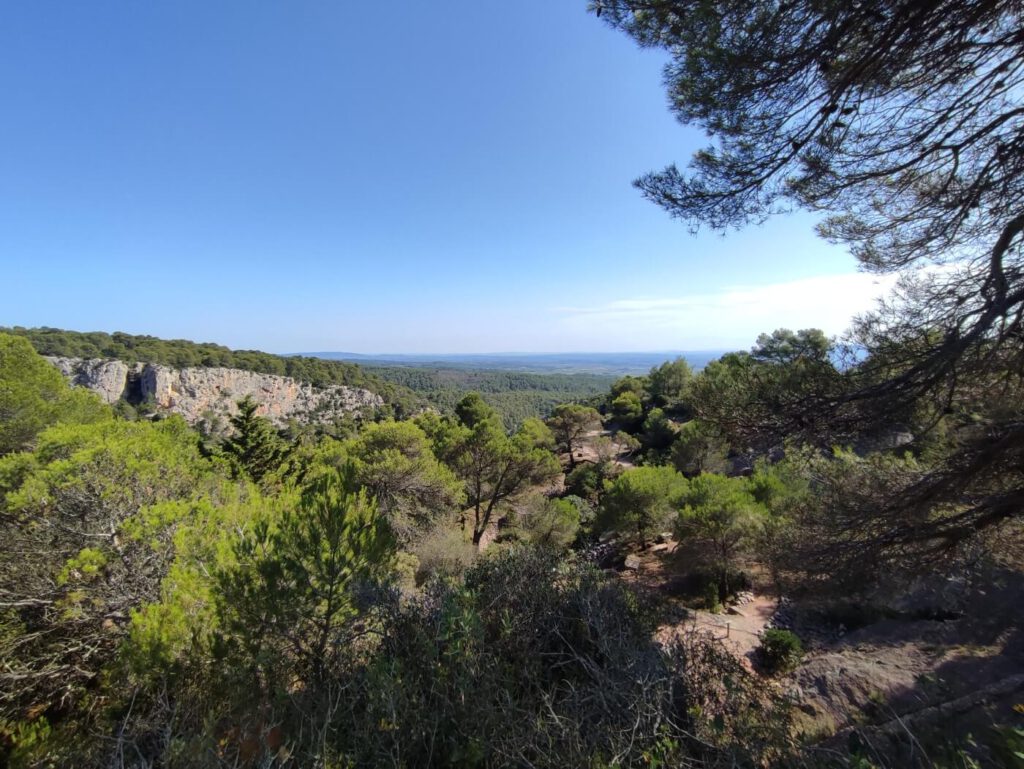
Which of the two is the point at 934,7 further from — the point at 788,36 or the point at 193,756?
the point at 193,756

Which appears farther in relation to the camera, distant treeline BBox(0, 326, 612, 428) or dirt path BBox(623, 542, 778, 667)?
distant treeline BBox(0, 326, 612, 428)

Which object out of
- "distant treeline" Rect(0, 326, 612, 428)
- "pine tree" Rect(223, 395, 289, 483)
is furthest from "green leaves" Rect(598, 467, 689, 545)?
"distant treeline" Rect(0, 326, 612, 428)

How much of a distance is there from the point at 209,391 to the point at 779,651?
170ft

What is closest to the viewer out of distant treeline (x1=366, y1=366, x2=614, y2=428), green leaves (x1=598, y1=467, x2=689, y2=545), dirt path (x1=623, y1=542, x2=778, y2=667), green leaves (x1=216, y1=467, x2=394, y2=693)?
green leaves (x1=216, y1=467, x2=394, y2=693)

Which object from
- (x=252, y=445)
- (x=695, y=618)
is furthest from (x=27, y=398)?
(x=695, y=618)

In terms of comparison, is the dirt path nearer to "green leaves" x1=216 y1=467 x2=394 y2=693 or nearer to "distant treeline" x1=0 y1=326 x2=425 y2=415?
"green leaves" x1=216 y1=467 x2=394 y2=693

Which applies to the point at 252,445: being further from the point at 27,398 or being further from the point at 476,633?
the point at 476,633

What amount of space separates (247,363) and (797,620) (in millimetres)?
56512

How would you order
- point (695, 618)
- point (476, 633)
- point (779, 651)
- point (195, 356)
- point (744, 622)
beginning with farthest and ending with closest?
point (195, 356) → point (744, 622) → point (779, 651) → point (695, 618) → point (476, 633)

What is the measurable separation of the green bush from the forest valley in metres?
0.05

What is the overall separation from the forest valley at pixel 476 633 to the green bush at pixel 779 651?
5 centimetres

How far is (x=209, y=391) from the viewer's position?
4234cm

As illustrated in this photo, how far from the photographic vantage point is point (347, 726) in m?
2.23

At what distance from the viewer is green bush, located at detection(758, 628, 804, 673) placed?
6027mm
